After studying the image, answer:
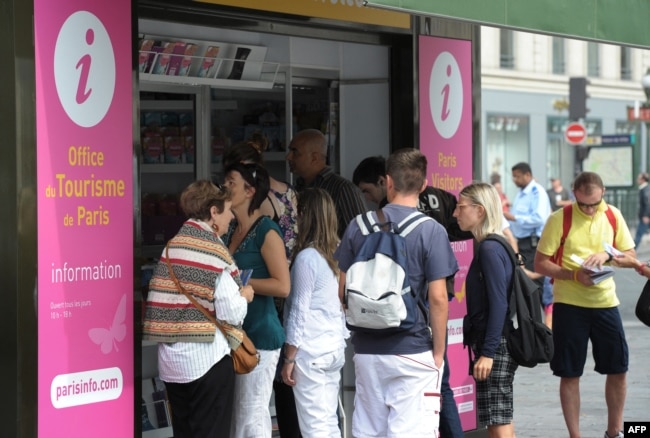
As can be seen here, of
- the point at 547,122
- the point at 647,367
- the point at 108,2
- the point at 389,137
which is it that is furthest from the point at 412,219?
the point at 547,122

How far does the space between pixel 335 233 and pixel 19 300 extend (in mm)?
1996

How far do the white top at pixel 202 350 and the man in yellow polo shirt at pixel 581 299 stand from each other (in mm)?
3052

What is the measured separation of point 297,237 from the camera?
22.7ft

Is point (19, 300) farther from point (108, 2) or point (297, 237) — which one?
point (297, 237)

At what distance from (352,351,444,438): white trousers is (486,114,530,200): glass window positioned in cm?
3411

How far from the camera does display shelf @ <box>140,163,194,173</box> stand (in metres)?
7.81

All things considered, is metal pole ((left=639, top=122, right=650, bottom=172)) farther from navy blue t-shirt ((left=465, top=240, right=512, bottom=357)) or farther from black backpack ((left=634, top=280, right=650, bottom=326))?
navy blue t-shirt ((left=465, top=240, right=512, bottom=357))

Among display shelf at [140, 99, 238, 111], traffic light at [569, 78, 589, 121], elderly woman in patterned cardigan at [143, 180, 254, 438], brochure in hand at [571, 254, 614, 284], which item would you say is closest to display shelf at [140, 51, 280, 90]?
display shelf at [140, 99, 238, 111]

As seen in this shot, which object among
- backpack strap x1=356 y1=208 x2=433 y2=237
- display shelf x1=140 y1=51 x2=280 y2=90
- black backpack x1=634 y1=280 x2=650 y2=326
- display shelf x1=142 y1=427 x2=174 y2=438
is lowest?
display shelf x1=142 y1=427 x2=174 y2=438

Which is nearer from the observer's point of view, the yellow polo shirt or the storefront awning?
the storefront awning

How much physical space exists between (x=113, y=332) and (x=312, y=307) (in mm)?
1242

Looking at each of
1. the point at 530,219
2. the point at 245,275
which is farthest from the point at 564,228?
the point at 530,219

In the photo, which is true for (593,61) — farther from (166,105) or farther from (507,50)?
(166,105)

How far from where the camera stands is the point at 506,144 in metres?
41.4
